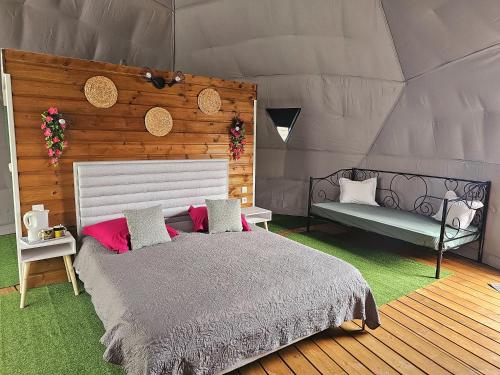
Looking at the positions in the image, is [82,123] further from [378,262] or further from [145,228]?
[378,262]

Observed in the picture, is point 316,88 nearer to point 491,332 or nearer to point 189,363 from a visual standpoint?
point 491,332

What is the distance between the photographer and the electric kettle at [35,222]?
3.04 m

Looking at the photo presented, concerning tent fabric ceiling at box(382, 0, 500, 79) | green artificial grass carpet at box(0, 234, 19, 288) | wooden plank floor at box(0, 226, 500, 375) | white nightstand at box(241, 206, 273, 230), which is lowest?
wooden plank floor at box(0, 226, 500, 375)

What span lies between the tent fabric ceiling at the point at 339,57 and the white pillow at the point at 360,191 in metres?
0.38

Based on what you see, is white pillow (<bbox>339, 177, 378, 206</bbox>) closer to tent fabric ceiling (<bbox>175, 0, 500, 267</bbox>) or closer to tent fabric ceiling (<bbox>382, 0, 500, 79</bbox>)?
tent fabric ceiling (<bbox>175, 0, 500, 267</bbox>)

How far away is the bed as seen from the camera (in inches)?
75.2

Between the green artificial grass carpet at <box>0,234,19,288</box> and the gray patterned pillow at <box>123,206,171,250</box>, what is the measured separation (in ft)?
4.56

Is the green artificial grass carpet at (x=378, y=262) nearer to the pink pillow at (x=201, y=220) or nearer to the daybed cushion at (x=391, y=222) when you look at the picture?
the daybed cushion at (x=391, y=222)

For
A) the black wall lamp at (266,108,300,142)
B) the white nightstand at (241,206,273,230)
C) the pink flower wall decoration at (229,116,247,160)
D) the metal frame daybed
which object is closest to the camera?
the metal frame daybed

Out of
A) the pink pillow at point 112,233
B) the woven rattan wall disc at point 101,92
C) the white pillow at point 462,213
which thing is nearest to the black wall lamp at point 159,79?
the woven rattan wall disc at point 101,92

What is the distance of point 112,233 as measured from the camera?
3.19m

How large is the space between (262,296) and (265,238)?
1.26 meters

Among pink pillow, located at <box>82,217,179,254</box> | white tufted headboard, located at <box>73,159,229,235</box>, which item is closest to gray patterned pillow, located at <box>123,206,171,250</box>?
pink pillow, located at <box>82,217,179,254</box>

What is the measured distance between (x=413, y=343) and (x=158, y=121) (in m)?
3.29
